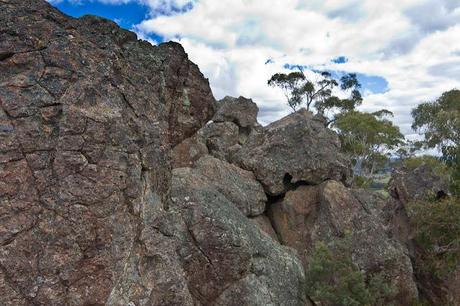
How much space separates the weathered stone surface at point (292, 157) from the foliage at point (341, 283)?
639cm

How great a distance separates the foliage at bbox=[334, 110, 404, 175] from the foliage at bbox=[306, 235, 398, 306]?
40720 millimetres

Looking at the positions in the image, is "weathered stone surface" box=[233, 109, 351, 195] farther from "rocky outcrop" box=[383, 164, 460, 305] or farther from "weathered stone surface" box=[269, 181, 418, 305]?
"rocky outcrop" box=[383, 164, 460, 305]

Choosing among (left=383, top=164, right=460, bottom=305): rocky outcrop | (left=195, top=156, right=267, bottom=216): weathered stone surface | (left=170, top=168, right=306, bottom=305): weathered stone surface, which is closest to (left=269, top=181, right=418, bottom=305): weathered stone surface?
(left=383, top=164, right=460, bottom=305): rocky outcrop

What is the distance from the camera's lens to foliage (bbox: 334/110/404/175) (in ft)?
175

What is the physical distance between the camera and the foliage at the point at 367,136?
5341 centimetres

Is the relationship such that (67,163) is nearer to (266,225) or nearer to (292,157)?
(266,225)

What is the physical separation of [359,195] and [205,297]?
36.6 ft

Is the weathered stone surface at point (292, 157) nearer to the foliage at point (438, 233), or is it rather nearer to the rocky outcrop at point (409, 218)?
the rocky outcrop at point (409, 218)

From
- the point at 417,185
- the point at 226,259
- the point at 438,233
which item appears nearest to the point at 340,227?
the point at 438,233

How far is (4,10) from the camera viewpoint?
9367 mm

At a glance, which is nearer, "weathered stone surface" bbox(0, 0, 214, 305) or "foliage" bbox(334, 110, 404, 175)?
"weathered stone surface" bbox(0, 0, 214, 305)

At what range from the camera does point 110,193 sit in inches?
362

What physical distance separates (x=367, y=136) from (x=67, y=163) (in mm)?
51505

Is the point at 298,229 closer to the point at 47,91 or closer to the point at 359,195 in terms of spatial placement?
the point at 359,195
